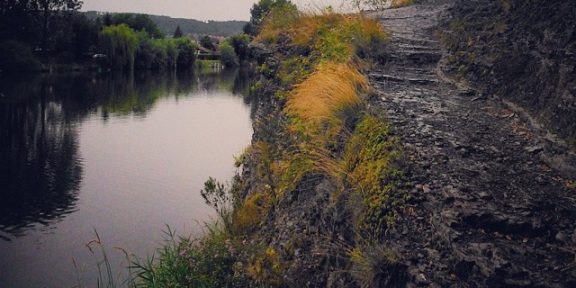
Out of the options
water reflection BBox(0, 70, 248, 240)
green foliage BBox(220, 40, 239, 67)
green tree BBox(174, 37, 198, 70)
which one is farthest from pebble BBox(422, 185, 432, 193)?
green foliage BBox(220, 40, 239, 67)

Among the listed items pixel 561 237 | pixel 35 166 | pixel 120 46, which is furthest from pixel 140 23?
pixel 561 237

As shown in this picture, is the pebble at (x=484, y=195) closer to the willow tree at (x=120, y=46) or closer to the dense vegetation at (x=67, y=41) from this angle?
the dense vegetation at (x=67, y=41)

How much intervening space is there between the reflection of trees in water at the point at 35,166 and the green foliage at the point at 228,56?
7185cm

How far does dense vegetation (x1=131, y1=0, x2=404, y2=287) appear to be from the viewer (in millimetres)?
4156

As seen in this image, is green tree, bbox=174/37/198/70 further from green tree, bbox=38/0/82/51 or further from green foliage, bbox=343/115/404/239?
green foliage, bbox=343/115/404/239

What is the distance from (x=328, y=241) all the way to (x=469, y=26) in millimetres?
4658

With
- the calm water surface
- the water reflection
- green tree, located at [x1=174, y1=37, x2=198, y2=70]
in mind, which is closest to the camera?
the calm water surface

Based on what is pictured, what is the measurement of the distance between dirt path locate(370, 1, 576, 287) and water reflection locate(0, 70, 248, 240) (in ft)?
43.4

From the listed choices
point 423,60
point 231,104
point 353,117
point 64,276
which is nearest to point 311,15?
point 423,60

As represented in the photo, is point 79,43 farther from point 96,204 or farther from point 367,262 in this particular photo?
point 367,262

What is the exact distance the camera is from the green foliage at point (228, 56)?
105000 millimetres

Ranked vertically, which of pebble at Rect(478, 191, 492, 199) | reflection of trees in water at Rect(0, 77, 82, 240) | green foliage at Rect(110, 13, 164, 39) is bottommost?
reflection of trees in water at Rect(0, 77, 82, 240)

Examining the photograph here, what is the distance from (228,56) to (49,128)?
256ft

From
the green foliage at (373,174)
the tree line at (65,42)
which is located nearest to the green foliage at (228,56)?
the tree line at (65,42)
